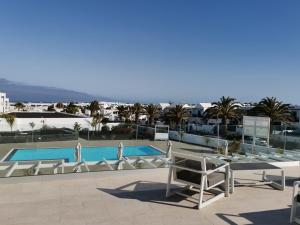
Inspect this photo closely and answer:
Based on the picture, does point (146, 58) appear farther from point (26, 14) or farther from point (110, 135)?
point (110, 135)

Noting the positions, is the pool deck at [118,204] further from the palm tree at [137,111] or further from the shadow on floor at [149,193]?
the palm tree at [137,111]

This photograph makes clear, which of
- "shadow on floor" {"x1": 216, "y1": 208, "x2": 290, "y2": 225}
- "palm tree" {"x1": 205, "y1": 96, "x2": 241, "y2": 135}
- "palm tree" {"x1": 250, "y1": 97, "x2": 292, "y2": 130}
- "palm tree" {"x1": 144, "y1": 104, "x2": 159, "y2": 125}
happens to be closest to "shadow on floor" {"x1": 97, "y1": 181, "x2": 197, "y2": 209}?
"shadow on floor" {"x1": 216, "y1": 208, "x2": 290, "y2": 225}

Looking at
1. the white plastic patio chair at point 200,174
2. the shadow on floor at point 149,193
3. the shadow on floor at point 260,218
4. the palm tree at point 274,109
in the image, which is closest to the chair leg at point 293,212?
the shadow on floor at point 260,218

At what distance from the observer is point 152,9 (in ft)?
78.8

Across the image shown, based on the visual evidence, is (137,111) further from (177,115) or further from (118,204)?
(118,204)

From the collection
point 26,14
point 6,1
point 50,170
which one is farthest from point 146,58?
point 50,170

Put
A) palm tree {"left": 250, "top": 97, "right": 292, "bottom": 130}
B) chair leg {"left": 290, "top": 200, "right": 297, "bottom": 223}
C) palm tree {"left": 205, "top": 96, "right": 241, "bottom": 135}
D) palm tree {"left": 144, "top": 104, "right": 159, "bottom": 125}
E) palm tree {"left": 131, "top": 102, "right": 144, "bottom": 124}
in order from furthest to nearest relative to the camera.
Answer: palm tree {"left": 131, "top": 102, "right": 144, "bottom": 124} → palm tree {"left": 144, "top": 104, "right": 159, "bottom": 125} → palm tree {"left": 205, "top": 96, "right": 241, "bottom": 135} → palm tree {"left": 250, "top": 97, "right": 292, "bottom": 130} → chair leg {"left": 290, "top": 200, "right": 297, "bottom": 223}

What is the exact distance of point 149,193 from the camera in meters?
5.19

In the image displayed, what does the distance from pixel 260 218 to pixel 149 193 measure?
178cm

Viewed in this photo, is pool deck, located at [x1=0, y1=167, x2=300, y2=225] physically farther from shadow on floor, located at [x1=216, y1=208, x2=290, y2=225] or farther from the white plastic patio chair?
the white plastic patio chair

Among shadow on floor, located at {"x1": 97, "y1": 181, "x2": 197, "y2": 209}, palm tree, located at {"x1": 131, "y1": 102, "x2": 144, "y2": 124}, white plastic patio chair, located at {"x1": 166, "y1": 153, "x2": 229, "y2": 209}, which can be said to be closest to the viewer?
white plastic patio chair, located at {"x1": 166, "y1": 153, "x2": 229, "y2": 209}

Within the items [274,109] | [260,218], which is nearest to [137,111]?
[274,109]

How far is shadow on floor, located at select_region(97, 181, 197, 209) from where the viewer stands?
4730 mm

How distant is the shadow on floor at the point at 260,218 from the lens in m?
4.02
